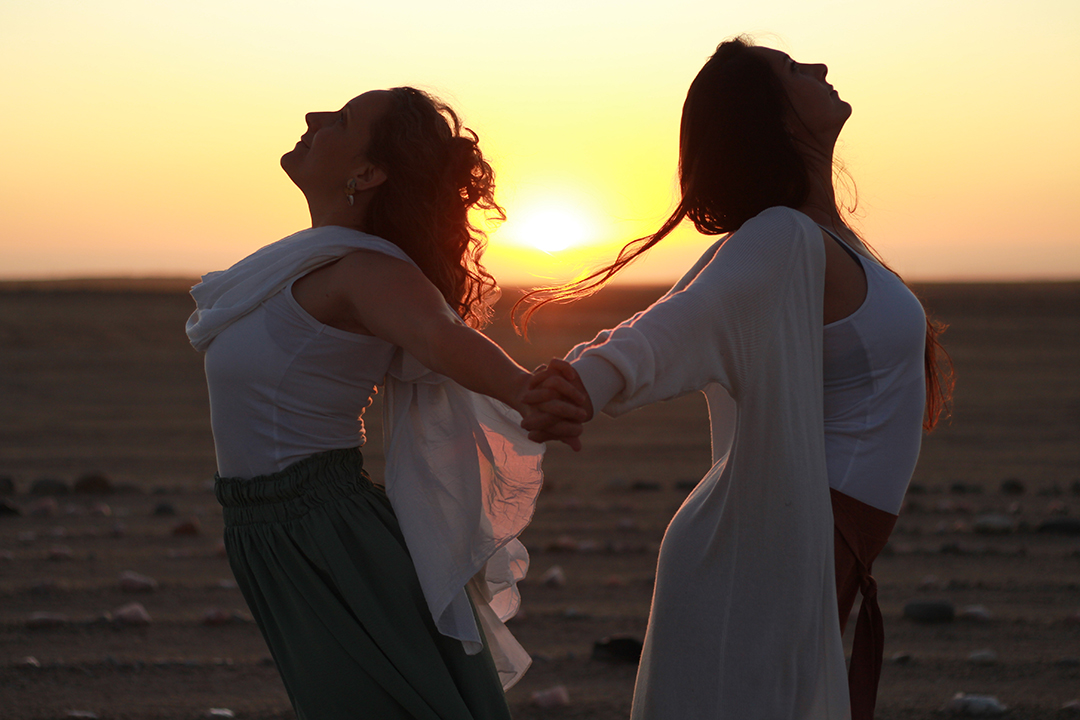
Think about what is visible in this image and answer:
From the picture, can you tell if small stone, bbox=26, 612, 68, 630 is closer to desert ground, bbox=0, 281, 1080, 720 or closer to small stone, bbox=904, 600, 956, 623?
desert ground, bbox=0, 281, 1080, 720

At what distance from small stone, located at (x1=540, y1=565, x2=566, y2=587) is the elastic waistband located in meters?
3.35

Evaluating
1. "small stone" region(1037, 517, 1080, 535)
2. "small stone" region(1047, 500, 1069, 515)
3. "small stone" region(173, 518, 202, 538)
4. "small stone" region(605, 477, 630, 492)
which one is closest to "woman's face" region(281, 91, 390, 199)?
"small stone" region(173, 518, 202, 538)

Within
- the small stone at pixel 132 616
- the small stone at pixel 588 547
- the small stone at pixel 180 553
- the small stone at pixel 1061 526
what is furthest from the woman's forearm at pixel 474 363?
the small stone at pixel 1061 526

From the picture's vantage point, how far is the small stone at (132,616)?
15.1ft

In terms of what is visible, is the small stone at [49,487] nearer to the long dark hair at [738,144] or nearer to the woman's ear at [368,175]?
the woman's ear at [368,175]

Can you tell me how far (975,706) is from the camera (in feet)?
11.6

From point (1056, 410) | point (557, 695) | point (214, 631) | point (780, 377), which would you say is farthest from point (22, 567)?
point (1056, 410)

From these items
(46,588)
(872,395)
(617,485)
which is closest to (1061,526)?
(617,485)

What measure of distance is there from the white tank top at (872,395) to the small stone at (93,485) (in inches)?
272

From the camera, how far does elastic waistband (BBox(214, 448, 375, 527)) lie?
1.91 m

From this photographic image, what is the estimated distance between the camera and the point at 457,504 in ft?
6.49

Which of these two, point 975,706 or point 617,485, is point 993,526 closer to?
point 617,485

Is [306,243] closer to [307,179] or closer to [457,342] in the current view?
[307,179]

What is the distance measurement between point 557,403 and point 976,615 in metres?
3.70
